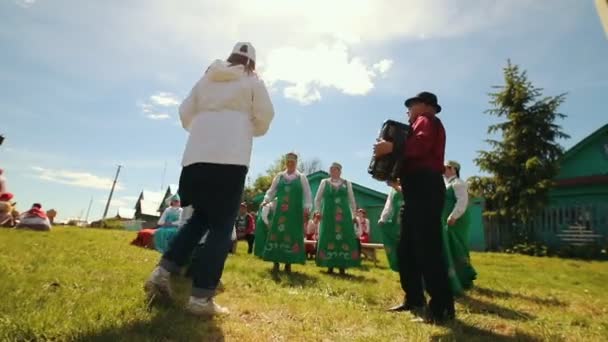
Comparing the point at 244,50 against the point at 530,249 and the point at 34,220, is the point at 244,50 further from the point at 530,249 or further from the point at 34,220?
the point at 530,249

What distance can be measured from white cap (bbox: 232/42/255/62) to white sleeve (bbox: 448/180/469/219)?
3.81 meters

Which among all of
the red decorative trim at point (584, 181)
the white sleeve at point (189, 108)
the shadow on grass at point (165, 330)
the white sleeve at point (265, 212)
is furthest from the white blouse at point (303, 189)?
the red decorative trim at point (584, 181)

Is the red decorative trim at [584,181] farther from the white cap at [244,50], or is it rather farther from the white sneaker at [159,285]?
the white sneaker at [159,285]

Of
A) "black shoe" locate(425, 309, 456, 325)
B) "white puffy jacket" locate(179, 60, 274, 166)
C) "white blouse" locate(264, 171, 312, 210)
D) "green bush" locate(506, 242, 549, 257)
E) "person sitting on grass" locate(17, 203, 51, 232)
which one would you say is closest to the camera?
"white puffy jacket" locate(179, 60, 274, 166)

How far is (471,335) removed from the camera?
3.02 m

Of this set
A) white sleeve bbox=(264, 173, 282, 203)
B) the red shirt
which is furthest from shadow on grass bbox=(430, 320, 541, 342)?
white sleeve bbox=(264, 173, 282, 203)

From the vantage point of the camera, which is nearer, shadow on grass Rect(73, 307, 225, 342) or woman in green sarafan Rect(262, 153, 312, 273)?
shadow on grass Rect(73, 307, 225, 342)

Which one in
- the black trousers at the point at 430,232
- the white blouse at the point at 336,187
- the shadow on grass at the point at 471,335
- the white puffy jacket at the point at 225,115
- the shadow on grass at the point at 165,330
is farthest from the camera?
the white blouse at the point at 336,187

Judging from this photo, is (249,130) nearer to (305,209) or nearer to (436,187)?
(436,187)

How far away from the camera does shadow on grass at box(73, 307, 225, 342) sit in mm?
2123

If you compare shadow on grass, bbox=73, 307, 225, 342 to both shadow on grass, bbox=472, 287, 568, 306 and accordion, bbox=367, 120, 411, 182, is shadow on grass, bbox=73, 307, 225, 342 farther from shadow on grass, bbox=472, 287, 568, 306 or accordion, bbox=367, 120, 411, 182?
shadow on grass, bbox=472, 287, 568, 306

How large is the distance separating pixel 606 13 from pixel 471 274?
497 centimetres

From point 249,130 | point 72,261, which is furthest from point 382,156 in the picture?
point 72,261

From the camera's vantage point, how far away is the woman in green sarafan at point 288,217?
7.20m
